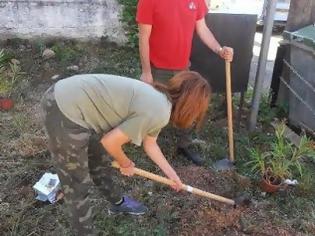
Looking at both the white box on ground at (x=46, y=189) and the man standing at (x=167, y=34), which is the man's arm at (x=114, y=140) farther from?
the white box on ground at (x=46, y=189)

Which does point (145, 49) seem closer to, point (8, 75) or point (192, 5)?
point (192, 5)

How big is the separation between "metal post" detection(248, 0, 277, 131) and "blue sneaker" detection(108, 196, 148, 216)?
6.13 ft

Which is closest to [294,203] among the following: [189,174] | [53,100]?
[189,174]

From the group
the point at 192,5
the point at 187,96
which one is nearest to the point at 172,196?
the point at 187,96

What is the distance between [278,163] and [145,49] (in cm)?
156

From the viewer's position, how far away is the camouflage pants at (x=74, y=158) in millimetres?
2508

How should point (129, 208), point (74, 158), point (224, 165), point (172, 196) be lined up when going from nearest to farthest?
point (74, 158)
point (129, 208)
point (172, 196)
point (224, 165)

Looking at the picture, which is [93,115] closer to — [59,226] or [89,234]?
[89,234]

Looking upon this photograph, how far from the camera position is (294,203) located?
141 inches

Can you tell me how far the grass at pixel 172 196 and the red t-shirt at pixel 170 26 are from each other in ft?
3.44

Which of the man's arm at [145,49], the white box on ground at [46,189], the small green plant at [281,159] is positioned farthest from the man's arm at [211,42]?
the white box on ground at [46,189]

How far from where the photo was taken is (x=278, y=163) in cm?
368

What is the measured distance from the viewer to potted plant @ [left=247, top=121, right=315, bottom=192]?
366 cm

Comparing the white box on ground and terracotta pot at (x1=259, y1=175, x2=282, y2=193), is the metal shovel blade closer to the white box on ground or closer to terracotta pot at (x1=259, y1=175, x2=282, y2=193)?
terracotta pot at (x1=259, y1=175, x2=282, y2=193)
